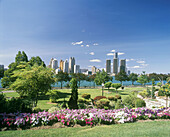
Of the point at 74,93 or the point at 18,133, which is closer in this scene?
the point at 18,133

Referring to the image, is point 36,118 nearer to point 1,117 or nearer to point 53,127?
point 53,127

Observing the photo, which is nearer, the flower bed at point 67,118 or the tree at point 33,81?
the flower bed at point 67,118

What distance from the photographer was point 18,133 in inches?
198

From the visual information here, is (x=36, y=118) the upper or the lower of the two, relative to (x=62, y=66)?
lower

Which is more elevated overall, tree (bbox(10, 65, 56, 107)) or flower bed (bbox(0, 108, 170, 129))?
tree (bbox(10, 65, 56, 107))

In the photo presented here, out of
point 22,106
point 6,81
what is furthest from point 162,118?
point 6,81

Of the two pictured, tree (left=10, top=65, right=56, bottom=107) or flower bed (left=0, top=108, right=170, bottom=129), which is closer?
flower bed (left=0, top=108, right=170, bottom=129)

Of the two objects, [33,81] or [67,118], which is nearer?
[67,118]

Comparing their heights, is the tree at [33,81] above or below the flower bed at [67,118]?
above

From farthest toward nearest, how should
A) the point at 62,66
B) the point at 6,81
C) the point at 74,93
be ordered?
the point at 62,66 → the point at 6,81 → the point at 74,93

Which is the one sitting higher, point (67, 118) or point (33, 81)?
point (33, 81)

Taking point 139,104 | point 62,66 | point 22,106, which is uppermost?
point 62,66

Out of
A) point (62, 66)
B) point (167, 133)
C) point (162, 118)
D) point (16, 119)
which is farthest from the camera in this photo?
point (62, 66)

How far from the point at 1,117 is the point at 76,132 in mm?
4372
